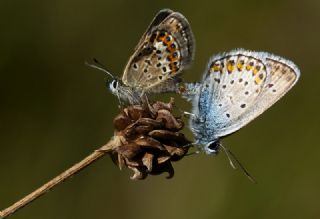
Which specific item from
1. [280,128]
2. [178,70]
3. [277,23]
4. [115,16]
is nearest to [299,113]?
[280,128]

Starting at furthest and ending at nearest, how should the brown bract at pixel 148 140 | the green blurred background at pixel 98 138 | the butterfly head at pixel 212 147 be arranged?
1. the green blurred background at pixel 98 138
2. the butterfly head at pixel 212 147
3. the brown bract at pixel 148 140

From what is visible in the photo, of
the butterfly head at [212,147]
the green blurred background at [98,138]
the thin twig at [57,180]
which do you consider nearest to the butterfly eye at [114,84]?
the butterfly head at [212,147]

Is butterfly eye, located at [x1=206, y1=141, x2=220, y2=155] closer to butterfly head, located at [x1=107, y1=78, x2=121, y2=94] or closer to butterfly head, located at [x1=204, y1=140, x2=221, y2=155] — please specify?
butterfly head, located at [x1=204, y1=140, x2=221, y2=155]

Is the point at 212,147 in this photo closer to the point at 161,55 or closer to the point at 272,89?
the point at 272,89

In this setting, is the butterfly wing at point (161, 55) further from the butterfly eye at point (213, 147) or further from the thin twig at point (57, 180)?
the thin twig at point (57, 180)

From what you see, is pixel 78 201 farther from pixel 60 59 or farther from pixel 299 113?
pixel 299 113

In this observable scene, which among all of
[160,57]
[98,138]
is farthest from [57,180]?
[98,138]
